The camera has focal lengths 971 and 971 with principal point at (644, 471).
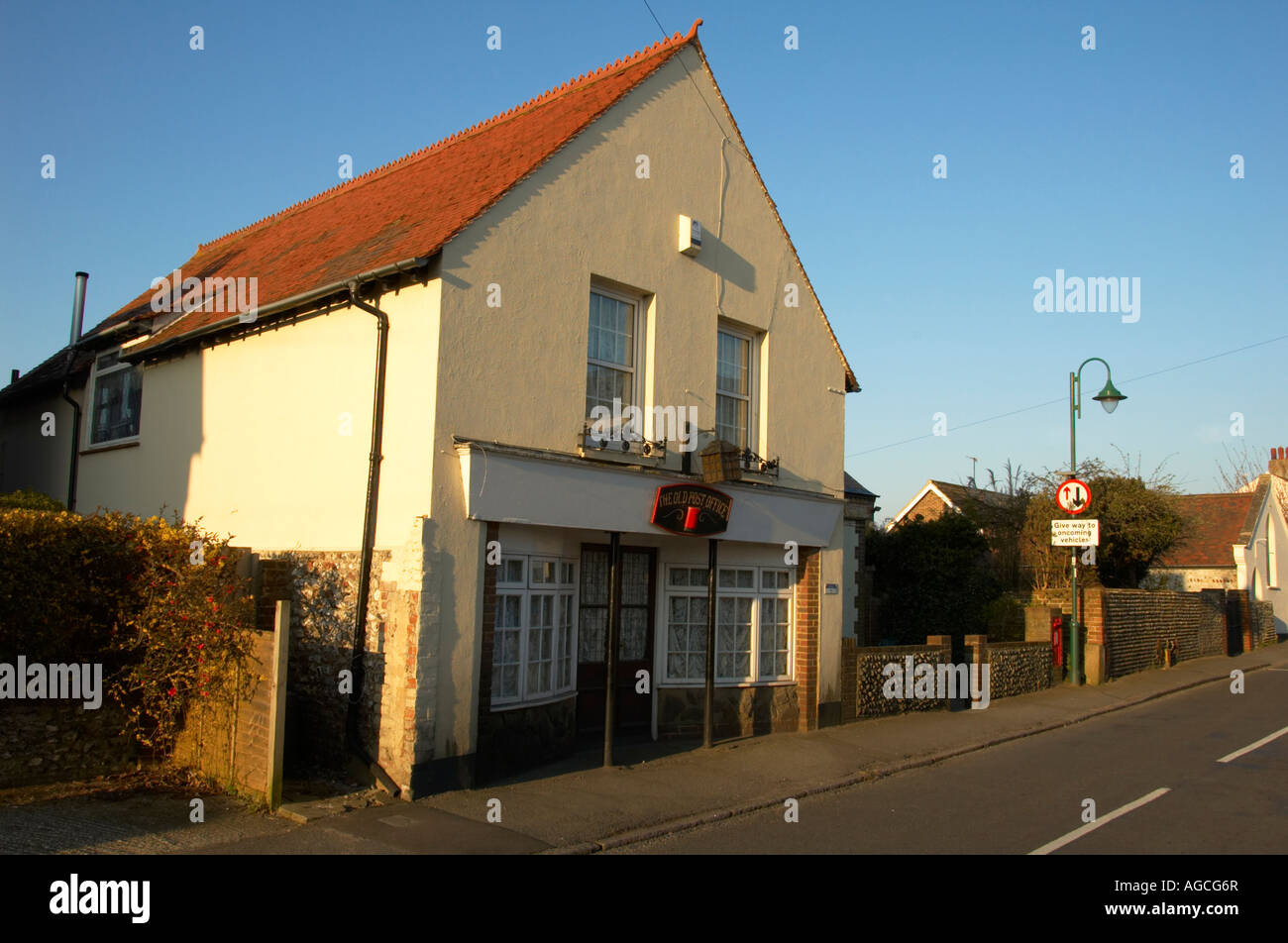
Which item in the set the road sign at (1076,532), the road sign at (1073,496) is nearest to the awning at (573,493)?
the road sign at (1076,532)

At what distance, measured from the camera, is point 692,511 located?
1166 cm

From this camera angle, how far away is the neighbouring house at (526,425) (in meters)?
9.52

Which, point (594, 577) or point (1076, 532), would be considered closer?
point (594, 577)

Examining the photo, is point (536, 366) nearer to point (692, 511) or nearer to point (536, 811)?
point (692, 511)

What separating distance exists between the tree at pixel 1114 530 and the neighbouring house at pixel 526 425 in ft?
37.0

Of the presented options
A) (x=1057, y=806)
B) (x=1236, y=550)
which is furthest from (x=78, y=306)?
(x=1236, y=550)

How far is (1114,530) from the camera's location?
23672 millimetres

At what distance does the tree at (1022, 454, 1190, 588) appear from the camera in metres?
23.4

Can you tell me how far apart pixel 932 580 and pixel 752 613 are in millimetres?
9263

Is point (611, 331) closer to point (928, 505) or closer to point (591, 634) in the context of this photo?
point (591, 634)

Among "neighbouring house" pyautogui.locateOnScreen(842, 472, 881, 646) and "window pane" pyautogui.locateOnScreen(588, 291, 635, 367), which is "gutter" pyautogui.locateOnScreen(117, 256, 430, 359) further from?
"neighbouring house" pyautogui.locateOnScreen(842, 472, 881, 646)

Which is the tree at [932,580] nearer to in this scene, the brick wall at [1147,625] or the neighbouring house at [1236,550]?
the brick wall at [1147,625]

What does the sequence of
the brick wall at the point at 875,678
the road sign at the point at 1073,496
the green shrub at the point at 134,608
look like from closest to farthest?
the green shrub at the point at 134,608 < the brick wall at the point at 875,678 < the road sign at the point at 1073,496

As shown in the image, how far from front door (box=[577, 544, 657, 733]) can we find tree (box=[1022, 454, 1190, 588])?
1499cm
